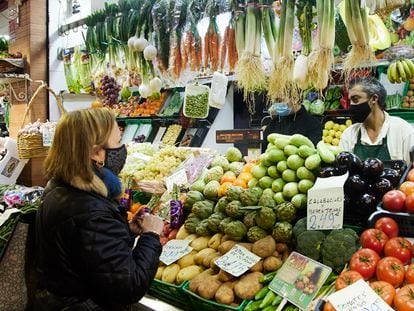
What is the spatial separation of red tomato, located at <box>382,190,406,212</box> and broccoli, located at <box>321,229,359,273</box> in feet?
0.72

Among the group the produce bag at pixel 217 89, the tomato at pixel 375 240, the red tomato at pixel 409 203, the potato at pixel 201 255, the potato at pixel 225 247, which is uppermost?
the produce bag at pixel 217 89

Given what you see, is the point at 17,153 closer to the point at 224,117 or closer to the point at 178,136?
the point at 178,136

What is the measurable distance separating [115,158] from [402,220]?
1352mm

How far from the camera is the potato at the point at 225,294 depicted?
1.93m

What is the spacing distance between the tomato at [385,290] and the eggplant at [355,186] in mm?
570

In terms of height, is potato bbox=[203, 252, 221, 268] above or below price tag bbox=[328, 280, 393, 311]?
below

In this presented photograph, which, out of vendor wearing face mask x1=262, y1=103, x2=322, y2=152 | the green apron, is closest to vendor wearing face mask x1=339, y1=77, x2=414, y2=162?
the green apron

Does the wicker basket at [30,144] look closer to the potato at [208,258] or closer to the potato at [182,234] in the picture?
the potato at [182,234]

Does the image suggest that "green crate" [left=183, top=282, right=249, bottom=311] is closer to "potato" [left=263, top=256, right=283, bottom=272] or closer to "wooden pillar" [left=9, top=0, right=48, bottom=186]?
"potato" [left=263, top=256, right=283, bottom=272]

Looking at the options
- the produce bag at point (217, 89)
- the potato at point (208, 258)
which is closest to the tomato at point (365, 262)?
the potato at point (208, 258)

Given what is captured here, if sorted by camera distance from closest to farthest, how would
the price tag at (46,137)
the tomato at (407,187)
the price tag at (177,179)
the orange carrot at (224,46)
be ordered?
1. the tomato at (407,187)
2. the price tag at (177,179)
3. the orange carrot at (224,46)
4. the price tag at (46,137)

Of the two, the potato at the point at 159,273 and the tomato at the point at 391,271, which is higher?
the tomato at the point at 391,271

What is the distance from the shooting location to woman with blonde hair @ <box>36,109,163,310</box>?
1.56 meters

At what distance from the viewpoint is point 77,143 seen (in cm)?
167
